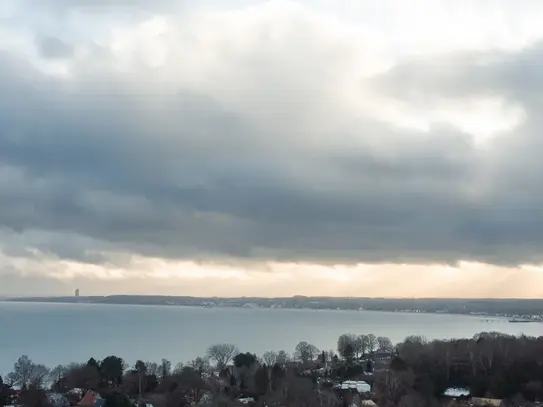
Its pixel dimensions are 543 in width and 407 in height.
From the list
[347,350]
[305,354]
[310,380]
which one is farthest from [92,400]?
[347,350]

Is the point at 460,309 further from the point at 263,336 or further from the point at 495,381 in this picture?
the point at 495,381

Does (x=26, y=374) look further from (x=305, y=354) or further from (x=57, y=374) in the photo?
(x=305, y=354)

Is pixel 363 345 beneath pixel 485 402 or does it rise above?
above

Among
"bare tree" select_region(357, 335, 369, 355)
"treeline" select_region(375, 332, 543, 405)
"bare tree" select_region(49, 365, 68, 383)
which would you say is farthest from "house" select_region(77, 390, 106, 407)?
"bare tree" select_region(357, 335, 369, 355)

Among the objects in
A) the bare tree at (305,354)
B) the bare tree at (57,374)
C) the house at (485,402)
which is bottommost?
the house at (485,402)

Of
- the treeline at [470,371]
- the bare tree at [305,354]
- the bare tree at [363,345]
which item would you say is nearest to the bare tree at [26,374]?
the bare tree at [305,354]

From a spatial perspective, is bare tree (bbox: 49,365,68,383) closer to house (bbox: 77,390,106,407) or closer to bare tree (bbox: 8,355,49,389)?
bare tree (bbox: 8,355,49,389)

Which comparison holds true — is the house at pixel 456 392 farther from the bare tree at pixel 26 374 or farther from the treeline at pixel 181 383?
the bare tree at pixel 26 374

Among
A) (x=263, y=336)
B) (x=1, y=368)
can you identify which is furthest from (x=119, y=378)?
(x=263, y=336)
